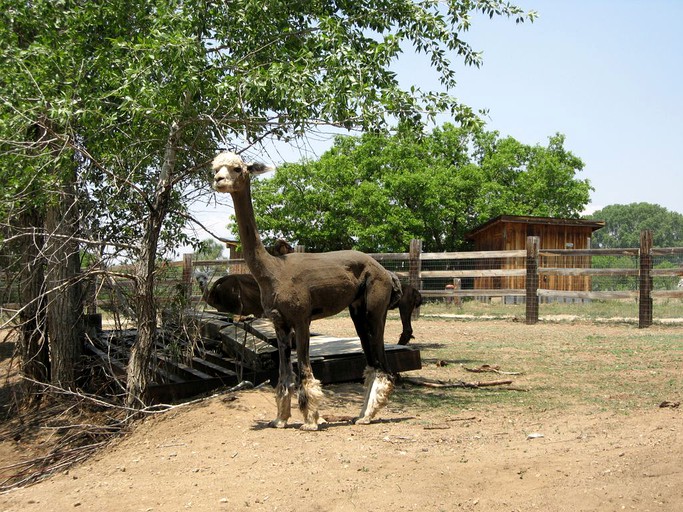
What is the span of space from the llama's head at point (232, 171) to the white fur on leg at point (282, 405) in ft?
6.63

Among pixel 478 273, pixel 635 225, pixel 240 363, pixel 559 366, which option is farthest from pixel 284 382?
pixel 635 225

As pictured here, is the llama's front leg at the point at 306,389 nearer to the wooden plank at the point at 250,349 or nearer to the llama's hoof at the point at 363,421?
the llama's hoof at the point at 363,421

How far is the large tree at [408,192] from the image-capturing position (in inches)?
1093

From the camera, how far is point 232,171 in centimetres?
661

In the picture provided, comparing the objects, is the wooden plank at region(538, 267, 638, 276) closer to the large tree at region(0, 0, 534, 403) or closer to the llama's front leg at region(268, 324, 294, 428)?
the large tree at region(0, 0, 534, 403)

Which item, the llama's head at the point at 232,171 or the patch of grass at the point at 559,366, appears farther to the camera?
the patch of grass at the point at 559,366

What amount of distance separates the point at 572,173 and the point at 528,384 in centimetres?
2487

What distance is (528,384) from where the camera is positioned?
9.56 m

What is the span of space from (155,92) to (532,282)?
12.6 metres

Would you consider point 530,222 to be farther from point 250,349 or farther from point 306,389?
point 306,389

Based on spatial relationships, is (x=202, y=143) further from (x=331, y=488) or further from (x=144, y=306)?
(x=331, y=488)

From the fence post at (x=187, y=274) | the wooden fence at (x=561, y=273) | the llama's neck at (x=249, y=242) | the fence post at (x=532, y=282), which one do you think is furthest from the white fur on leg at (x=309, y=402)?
the fence post at (x=532, y=282)

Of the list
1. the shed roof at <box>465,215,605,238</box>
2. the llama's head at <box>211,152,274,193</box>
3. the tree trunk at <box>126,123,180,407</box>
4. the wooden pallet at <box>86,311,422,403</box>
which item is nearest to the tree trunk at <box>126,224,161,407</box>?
the tree trunk at <box>126,123,180,407</box>

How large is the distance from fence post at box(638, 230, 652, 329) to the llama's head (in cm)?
1189
